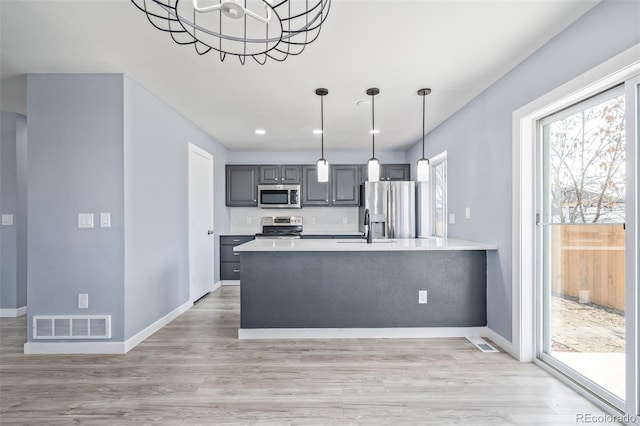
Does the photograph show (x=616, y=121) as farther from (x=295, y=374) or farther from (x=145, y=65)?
(x=145, y=65)

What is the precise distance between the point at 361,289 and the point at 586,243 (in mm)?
1761

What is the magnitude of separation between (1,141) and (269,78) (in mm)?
3424

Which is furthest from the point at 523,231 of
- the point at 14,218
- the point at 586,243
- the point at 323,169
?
the point at 14,218

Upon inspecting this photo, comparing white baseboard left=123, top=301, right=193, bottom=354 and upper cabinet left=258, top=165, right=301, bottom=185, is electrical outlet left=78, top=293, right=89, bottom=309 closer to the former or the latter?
white baseboard left=123, top=301, right=193, bottom=354

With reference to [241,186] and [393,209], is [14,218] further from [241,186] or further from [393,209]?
[393,209]

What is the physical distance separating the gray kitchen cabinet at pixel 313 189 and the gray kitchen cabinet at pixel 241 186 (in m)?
0.85

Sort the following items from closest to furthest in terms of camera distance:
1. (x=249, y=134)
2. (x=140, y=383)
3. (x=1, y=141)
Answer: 1. (x=140, y=383)
2. (x=1, y=141)
3. (x=249, y=134)

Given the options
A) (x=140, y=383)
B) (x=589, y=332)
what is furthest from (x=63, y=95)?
(x=589, y=332)

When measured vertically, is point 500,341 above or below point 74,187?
below

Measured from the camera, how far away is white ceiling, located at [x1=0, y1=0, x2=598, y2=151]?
76.5 inches

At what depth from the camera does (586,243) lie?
84.4 inches

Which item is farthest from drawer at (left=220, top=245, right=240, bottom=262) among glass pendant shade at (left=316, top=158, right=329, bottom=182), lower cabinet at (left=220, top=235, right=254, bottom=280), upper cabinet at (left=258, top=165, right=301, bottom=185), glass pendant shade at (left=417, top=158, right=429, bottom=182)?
glass pendant shade at (left=417, top=158, right=429, bottom=182)

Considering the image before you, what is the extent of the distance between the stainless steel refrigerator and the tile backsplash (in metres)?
0.84

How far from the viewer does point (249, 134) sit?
15.6ft
